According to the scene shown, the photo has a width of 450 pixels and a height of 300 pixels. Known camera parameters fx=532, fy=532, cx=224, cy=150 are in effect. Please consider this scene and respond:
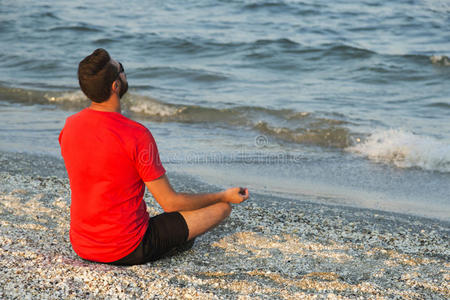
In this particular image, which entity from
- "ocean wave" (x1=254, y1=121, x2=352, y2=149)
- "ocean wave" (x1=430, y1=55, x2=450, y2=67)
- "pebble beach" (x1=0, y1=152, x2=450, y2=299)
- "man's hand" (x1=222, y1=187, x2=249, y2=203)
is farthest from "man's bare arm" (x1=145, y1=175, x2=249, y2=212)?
"ocean wave" (x1=430, y1=55, x2=450, y2=67)

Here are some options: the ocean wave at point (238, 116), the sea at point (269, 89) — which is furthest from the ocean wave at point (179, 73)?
the ocean wave at point (238, 116)

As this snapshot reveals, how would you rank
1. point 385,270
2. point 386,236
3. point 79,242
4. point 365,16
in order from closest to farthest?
point 79,242 < point 385,270 < point 386,236 < point 365,16

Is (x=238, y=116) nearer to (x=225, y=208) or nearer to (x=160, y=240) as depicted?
(x=225, y=208)

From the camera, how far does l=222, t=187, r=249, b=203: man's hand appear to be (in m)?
3.63

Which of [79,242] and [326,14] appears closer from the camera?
[79,242]

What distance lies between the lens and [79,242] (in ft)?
11.3

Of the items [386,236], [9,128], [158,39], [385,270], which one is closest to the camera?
[385,270]

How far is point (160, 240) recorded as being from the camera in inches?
141

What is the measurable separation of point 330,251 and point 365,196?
1.98 metres

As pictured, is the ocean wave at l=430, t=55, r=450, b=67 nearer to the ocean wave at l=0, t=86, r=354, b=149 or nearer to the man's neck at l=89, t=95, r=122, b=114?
the ocean wave at l=0, t=86, r=354, b=149

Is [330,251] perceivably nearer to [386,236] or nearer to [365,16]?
[386,236]

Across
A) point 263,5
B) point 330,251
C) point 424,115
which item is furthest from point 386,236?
point 263,5

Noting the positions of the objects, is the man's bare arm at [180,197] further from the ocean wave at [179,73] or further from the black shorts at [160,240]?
the ocean wave at [179,73]

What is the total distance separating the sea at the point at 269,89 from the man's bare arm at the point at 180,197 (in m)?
1.87
